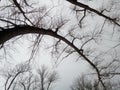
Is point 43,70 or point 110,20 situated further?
point 43,70

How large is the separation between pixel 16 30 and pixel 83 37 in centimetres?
545

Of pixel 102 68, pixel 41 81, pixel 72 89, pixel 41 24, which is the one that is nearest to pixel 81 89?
pixel 72 89

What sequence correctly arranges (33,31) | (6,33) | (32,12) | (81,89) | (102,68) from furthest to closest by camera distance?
(81,89) < (102,68) < (32,12) < (33,31) < (6,33)

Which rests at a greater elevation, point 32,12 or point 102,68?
point 32,12

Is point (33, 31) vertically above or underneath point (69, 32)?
underneath

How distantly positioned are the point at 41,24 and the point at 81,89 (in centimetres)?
3252

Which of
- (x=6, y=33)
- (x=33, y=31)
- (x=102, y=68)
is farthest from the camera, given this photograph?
(x=102, y=68)

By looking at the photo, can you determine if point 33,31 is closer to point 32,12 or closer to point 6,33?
point 6,33

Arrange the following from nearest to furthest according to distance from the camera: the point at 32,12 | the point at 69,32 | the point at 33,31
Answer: the point at 33,31 → the point at 32,12 → the point at 69,32

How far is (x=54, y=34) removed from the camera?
341 inches

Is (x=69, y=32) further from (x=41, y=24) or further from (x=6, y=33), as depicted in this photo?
(x=6, y=33)

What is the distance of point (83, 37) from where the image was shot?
→ 11.9m

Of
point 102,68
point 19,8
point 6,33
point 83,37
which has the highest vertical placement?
point 19,8

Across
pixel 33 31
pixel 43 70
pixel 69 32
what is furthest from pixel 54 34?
pixel 43 70
